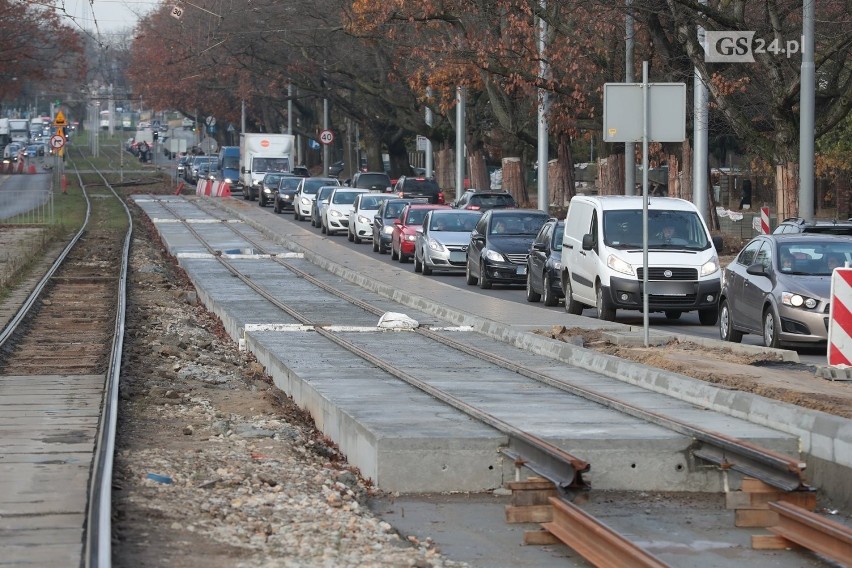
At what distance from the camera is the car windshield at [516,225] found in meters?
30.2

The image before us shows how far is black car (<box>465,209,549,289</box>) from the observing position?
29344 mm

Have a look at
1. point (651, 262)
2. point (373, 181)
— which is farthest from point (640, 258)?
point (373, 181)

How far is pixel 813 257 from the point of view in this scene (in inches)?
747

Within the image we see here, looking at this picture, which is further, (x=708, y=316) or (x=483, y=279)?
(x=483, y=279)

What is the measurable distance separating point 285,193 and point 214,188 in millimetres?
15411

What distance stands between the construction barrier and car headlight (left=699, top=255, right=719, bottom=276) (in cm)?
5388

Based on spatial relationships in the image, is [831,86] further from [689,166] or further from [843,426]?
[843,426]

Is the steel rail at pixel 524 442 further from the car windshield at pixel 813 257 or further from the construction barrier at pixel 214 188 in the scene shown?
the construction barrier at pixel 214 188

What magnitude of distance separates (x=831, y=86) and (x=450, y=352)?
1428 cm

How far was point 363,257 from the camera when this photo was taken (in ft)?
121

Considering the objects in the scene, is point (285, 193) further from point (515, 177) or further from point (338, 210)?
point (338, 210)

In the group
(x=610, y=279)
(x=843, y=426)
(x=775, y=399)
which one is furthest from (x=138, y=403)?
(x=610, y=279)

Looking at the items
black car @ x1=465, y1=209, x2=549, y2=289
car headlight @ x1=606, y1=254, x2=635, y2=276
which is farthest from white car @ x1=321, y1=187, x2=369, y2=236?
car headlight @ x1=606, y1=254, x2=635, y2=276

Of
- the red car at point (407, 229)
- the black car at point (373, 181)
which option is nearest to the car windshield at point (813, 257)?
the red car at point (407, 229)
